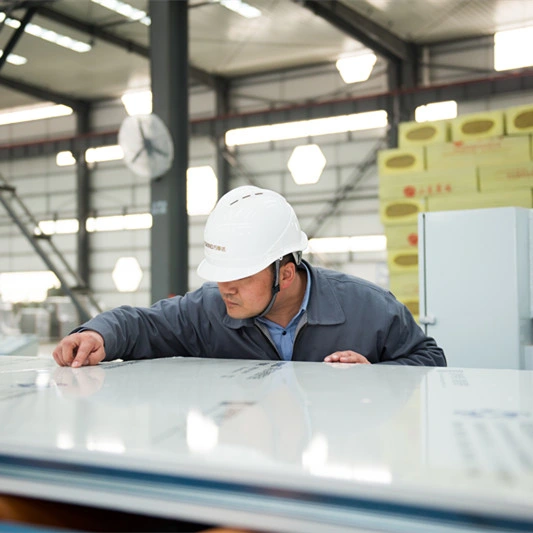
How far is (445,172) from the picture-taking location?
17.8ft

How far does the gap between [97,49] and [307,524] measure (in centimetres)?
1224

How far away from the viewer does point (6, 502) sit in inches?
36.9

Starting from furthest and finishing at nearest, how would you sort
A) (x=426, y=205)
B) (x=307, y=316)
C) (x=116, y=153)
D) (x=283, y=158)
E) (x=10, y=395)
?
(x=116, y=153), (x=283, y=158), (x=426, y=205), (x=307, y=316), (x=10, y=395)

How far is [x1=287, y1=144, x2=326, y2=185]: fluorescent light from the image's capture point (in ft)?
42.1

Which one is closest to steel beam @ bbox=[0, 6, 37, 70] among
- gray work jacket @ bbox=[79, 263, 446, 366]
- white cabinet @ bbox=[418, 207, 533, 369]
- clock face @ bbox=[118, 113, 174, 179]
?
clock face @ bbox=[118, 113, 174, 179]

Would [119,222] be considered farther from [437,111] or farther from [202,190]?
[437,111]

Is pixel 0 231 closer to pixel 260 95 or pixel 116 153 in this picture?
pixel 116 153

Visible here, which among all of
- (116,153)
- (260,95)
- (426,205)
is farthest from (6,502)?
(116,153)

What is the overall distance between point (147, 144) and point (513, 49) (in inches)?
292

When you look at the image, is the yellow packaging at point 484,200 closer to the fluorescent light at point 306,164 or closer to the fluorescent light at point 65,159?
the fluorescent light at point 306,164

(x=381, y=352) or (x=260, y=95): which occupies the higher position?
(x=260, y=95)

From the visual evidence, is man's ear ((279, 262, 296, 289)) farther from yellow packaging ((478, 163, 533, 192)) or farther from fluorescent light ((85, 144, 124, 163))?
fluorescent light ((85, 144, 124, 163))

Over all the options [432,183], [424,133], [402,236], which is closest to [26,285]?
[402,236]

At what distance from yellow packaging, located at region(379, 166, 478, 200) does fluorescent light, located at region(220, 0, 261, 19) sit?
18.2 feet
